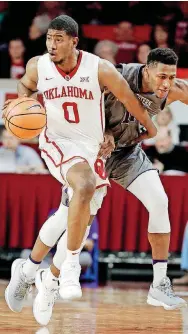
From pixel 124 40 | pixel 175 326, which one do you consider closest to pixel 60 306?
pixel 175 326

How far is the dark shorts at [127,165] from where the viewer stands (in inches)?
227

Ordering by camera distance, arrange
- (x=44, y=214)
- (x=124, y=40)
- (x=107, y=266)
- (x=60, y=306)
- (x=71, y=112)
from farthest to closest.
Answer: (x=124, y=40), (x=107, y=266), (x=44, y=214), (x=60, y=306), (x=71, y=112)

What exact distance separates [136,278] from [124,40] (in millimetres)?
3485

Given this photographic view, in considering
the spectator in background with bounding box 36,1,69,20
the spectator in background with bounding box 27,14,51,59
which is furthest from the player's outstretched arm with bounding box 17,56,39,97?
the spectator in background with bounding box 36,1,69,20

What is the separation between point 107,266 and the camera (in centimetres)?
937

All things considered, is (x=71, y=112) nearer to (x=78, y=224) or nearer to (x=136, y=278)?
(x=78, y=224)

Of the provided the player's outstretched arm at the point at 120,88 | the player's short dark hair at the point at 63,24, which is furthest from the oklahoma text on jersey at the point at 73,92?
the player's short dark hair at the point at 63,24

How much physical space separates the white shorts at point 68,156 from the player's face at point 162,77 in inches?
22.4

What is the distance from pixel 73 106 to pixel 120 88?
36 cm

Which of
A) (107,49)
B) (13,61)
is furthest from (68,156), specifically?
(13,61)

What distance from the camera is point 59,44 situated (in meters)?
5.35

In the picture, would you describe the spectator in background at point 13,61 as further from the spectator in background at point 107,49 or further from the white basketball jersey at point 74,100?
the white basketball jersey at point 74,100

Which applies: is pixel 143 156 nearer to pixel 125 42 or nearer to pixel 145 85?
pixel 145 85

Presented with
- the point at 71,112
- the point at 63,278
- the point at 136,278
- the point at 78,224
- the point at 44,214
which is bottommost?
the point at 136,278
